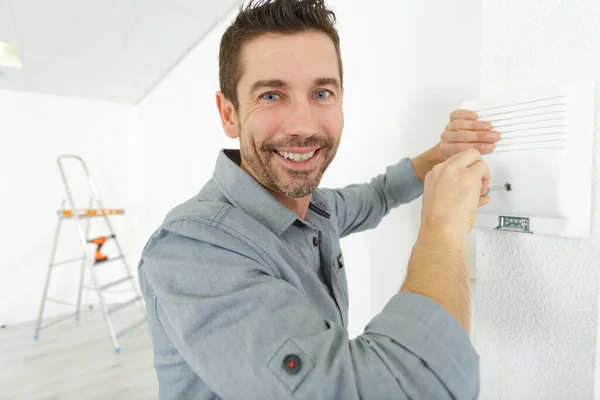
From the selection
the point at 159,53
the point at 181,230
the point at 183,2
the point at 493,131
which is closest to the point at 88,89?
the point at 159,53

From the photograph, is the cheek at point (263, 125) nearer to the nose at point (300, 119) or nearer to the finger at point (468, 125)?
the nose at point (300, 119)

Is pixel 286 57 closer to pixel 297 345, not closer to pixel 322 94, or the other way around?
pixel 322 94

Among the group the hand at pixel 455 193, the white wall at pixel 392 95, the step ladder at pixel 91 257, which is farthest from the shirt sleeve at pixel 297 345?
the step ladder at pixel 91 257

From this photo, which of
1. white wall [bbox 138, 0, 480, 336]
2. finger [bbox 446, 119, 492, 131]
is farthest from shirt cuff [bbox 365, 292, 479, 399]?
white wall [bbox 138, 0, 480, 336]

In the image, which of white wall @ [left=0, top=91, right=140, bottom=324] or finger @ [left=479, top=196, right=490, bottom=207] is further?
white wall @ [left=0, top=91, right=140, bottom=324]

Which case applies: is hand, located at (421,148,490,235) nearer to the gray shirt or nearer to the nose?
the gray shirt

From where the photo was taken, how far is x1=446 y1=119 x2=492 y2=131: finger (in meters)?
0.60

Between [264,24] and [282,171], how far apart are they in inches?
11.2

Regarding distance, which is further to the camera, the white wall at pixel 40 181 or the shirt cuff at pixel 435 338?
the white wall at pixel 40 181

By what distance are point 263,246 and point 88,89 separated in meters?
3.33

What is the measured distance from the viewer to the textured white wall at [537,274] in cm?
50

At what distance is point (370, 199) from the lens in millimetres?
974

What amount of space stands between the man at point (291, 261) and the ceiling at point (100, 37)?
134cm

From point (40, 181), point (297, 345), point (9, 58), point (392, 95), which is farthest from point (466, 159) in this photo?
point (40, 181)
